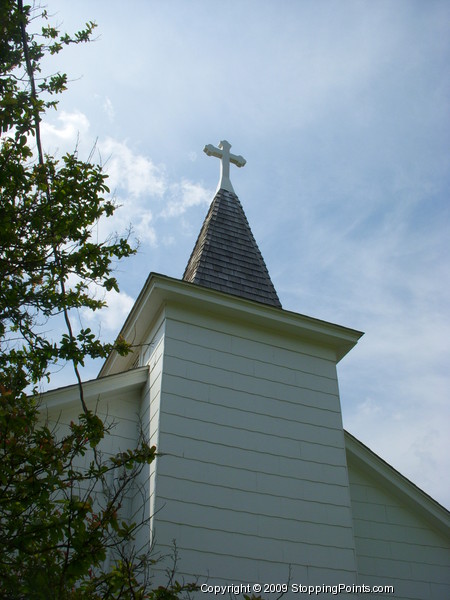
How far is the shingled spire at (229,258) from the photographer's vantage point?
34.5ft

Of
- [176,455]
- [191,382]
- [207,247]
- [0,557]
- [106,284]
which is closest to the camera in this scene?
[0,557]

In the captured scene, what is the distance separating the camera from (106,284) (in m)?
5.72

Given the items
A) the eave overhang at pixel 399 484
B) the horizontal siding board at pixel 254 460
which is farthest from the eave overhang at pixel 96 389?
the eave overhang at pixel 399 484

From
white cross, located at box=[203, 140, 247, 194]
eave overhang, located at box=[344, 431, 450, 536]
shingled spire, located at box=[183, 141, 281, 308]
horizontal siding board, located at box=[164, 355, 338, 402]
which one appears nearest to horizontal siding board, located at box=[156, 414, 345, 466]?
horizontal siding board, located at box=[164, 355, 338, 402]

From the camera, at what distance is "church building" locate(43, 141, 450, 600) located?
7.57 m

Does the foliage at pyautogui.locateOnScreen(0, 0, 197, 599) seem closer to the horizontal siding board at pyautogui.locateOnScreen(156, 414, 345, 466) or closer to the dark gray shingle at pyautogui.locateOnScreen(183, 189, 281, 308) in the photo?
the horizontal siding board at pyautogui.locateOnScreen(156, 414, 345, 466)

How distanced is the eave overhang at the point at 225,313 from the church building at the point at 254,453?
0.02m

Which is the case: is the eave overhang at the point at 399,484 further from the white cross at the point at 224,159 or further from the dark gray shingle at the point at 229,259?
the white cross at the point at 224,159

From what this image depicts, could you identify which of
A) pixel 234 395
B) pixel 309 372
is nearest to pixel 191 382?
pixel 234 395

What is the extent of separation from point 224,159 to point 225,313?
5.29m

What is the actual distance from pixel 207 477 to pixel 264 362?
217cm

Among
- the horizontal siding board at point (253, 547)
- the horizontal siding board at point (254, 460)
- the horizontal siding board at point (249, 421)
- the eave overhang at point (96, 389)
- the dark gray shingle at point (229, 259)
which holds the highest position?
the dark gray shingle at point (229, 259)

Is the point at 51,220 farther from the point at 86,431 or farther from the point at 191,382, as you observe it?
the point at 191,382

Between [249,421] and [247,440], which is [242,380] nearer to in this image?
[249,421]
